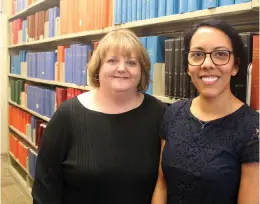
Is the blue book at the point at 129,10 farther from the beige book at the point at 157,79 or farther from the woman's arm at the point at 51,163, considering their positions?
the woman's arm at the point at 51,163

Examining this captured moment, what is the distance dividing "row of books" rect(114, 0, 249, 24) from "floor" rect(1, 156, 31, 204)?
2375 mm

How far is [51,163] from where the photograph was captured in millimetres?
1508

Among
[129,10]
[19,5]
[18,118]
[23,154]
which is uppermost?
[19,5]

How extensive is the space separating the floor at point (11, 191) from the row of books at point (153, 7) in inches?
93.5

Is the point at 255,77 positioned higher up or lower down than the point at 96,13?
lower down

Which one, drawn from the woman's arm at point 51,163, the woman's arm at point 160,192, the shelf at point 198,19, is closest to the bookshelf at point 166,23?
the shelf at point 198,19

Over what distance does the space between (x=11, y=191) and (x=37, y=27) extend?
1890 millimetres

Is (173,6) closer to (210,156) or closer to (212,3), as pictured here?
(212,3)

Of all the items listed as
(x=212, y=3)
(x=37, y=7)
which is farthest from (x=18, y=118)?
(x=212, y=3)

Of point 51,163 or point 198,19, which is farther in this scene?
point 198,19

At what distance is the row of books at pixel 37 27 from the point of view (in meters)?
3.22

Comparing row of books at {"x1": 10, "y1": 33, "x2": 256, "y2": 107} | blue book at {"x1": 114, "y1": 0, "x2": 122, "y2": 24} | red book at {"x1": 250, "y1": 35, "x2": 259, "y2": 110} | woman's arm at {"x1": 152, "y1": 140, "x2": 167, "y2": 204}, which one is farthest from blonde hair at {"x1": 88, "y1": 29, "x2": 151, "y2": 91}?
blue book at {"x1": 114, "y1": 0, "x2": 122, "y2": 24}

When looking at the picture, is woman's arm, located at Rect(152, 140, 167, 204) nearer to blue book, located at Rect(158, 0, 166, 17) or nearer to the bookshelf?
the bookshelf

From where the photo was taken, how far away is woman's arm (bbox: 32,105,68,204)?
1.48m
